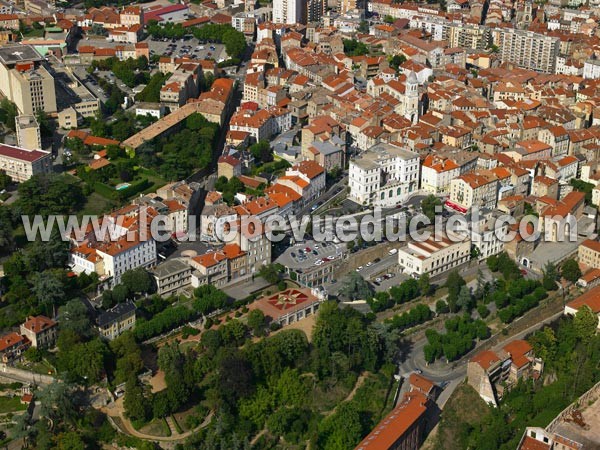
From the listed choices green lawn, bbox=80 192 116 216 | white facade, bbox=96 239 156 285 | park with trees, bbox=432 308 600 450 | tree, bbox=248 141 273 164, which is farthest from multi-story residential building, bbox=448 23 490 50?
white facade, bbox=96 239 156 285

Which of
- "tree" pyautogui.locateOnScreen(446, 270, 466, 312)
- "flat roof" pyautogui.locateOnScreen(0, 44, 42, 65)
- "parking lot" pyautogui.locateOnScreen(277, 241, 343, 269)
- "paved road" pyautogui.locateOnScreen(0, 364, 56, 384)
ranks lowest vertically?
"paved road" pyautogui.locateOnScreen(0, 364, 56, 384)

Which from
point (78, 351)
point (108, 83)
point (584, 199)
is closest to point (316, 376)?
point (78, 351)

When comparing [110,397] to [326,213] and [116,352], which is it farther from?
[326,213]

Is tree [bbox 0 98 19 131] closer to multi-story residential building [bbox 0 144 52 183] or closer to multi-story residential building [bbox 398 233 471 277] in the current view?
multi-story residential building [bbox 0 144 52 183]

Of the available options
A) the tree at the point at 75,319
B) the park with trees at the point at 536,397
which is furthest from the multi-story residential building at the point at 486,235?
the tree at the point at 75,319

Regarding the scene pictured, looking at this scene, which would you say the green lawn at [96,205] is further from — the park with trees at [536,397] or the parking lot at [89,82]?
the park with trees at [536,397]

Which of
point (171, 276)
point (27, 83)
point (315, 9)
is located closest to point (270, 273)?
point (171, 276)

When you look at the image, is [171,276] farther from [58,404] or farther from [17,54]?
[17,54]
